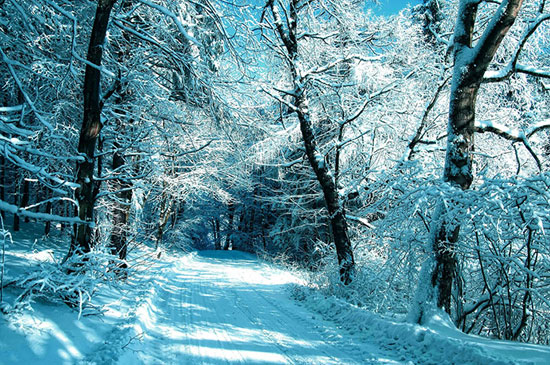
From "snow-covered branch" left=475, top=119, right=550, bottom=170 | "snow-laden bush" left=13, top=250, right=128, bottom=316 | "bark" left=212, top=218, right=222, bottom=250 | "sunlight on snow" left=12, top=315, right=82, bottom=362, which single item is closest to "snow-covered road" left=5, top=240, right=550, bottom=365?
"sunlight on snow" left=12, top=315, right=82, bottom=362

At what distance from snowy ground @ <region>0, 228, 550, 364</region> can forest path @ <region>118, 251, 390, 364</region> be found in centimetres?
1

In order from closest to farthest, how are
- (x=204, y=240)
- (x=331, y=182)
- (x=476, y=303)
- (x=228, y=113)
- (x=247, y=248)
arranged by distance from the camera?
(x=476, y=303) → (x=228, y=113) → (x=331, y=182) → (x=247, y=248) → (x=204, y=240)

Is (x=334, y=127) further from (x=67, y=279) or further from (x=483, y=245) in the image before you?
(x=67, y=279)

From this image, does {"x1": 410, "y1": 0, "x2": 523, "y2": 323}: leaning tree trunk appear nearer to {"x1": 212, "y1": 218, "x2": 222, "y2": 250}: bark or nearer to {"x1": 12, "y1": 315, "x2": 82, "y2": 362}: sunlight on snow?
{"x1": 12, "y1": 315, "x2": 82, "y2": 362}: sunlight on snow

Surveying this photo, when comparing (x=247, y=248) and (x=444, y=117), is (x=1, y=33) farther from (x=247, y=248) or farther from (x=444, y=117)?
(x=247, y=248)

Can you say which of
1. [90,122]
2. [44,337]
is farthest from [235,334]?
[90,122]

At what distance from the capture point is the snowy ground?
3074 mm

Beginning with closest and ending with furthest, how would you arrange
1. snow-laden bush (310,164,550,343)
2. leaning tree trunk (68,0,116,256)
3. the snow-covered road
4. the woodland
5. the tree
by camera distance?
the snow-covered road → snow-laden bush (310,164,550,343) → the woodland → leaning tree trunk (68,0,116,256) → the tree

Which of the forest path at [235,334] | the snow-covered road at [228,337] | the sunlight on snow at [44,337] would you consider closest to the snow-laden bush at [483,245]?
the snow-covered road at [228,337]

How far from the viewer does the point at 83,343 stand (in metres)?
3.41

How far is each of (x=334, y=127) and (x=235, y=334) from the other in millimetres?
6821

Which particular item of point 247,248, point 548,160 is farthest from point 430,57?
point 247,248

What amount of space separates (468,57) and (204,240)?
38.1 m

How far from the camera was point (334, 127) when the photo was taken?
9.52 metres
